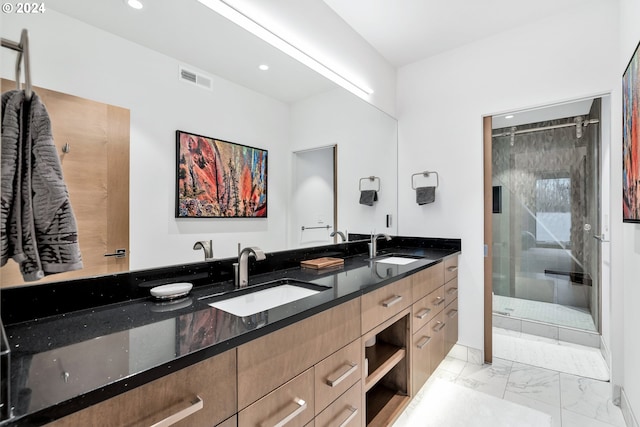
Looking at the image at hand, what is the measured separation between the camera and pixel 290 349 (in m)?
0.99

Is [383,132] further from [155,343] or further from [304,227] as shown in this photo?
[155,343]

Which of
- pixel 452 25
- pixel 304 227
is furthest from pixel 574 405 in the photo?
pixel 452 25

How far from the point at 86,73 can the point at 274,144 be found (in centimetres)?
88

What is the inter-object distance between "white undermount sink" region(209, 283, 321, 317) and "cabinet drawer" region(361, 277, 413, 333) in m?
0.26

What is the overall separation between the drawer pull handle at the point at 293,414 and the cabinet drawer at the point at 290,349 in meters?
0.09

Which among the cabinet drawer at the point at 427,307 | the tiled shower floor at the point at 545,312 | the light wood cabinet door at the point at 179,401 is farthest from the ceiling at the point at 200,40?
the tiled shower floor at the point at 545,312

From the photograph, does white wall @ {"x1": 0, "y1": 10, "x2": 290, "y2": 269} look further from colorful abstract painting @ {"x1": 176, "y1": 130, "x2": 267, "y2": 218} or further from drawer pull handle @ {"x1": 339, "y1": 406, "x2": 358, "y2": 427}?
drawer pull handle @ {"x1": 339, "y1": 406, "x2": 358, "y2": 427}

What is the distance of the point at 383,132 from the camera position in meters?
2.74

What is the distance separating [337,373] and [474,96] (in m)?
2.40

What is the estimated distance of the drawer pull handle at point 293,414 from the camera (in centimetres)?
91

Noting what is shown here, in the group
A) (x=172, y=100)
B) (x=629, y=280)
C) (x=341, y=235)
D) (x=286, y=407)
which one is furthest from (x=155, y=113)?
(x=629, y=280)

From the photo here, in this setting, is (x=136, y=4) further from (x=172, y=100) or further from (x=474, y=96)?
(x=474, y=96)

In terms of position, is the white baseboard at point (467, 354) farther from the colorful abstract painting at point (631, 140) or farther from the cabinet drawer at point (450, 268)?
the colorful abstract painting at point (631, 140)

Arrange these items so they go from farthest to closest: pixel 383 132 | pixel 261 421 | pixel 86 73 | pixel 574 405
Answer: pixel 383 132, pixel 574 405, pixel 86 73, pixel 261 421
